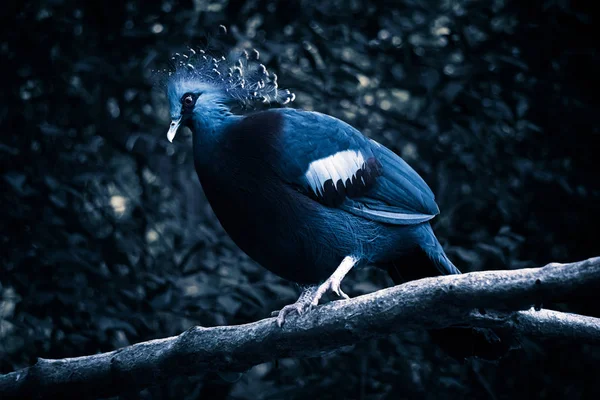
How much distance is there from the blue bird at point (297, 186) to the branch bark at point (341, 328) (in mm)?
154

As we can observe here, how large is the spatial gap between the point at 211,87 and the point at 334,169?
559 millimetres

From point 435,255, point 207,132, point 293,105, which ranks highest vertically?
point 207,132

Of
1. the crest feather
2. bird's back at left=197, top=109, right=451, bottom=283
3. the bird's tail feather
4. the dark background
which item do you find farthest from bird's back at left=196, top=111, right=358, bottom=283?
the dark background

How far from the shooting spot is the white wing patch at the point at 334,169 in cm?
275

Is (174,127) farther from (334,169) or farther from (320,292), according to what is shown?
(320,292)

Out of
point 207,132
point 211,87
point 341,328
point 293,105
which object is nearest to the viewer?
point 341,328

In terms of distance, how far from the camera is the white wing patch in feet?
9.01

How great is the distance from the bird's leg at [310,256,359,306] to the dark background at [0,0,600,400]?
0.86 metres

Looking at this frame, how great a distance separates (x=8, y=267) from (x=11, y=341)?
42cm

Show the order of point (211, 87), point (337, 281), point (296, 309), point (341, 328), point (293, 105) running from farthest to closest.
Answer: point (293, 105) → point (211, 87) → point (337, 281) → point (296, 309) → point (341, 328)

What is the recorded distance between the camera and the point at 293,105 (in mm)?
4133

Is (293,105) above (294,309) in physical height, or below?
below

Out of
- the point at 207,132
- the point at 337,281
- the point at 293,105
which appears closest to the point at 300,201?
the point at 337,281

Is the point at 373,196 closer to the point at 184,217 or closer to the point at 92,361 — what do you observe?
the point at 92,361
